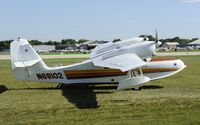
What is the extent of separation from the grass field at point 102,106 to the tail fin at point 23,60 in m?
0.91

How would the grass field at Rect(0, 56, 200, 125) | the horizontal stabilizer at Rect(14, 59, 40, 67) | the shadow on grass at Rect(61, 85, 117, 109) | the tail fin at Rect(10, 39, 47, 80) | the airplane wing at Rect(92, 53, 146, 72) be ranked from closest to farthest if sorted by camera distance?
the grass field at Rect(0, 56, 200, 125) < the shadow on grass at Rect(61, 85, 117, 109) < the airplane wing at Rect(92, 53, 146, 72) < the horizontal stabilizer at Rect(14, 59, 40, 67) < the tail fin at Rect(10, 39, 47, 80)

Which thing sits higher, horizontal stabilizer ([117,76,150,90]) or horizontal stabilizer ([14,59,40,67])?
horizontal stabilizer ([14,59,40,67])

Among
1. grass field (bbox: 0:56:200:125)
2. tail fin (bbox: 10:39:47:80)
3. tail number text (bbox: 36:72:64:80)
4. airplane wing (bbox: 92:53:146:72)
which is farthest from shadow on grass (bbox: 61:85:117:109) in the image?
tail fin (bbox: 10:39:47:80)

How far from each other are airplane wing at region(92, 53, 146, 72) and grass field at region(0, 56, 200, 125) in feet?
4.19

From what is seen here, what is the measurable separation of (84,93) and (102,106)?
12.9 ft

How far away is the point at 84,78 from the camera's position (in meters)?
17.9

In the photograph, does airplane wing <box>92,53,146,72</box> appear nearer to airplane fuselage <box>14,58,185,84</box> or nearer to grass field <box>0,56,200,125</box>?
airplane fuselage <box>14,58,185,84</box>

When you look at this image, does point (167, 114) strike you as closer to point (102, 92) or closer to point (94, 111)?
point (94, 111)

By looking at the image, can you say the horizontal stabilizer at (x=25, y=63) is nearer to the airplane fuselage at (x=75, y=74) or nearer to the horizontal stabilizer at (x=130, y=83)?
the airplane fuselage at (x=75, y=74)

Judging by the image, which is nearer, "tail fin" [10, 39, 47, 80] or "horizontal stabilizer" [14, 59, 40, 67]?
"horizontal stabilizer" [14, 59, 40, 67]

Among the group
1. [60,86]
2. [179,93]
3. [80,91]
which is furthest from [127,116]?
[60,86]

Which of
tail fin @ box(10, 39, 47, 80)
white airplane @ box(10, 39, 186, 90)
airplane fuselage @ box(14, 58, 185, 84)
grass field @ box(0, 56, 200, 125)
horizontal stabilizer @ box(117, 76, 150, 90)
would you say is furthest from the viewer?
airplane fuselage @ box(14, 58, 185, 84)

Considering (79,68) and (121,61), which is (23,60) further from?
(121,61)

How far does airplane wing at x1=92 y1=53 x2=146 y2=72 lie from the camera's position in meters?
14.1
